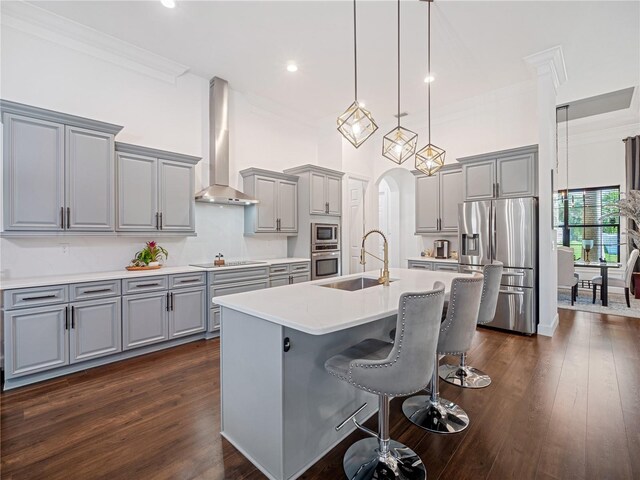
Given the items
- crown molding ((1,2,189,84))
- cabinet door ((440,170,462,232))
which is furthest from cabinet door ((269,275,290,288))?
crown molding ((1,2,189,84))

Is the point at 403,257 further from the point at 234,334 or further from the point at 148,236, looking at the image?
the point at 234,334

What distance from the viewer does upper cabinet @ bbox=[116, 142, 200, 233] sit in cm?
341

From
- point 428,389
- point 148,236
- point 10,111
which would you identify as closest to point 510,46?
point 428,389

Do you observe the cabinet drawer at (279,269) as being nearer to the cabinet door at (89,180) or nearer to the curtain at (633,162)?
the cabinet door at (89,180)

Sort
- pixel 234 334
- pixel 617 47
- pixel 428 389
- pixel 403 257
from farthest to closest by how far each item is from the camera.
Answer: pixel 403 257
pixel 617 47
pixel 428 389
pixel 234 334

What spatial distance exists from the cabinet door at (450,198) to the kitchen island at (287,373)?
3488 mm

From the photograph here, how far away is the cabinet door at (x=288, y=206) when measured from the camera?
4980 millimetres

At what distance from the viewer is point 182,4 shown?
2.97 m

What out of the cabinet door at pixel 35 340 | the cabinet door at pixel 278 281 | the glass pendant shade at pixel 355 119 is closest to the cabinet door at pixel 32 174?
the cabinet door at pixel 35 340

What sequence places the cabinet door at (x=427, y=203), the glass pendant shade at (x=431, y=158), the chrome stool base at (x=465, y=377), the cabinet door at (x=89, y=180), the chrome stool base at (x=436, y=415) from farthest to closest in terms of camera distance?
the cabinet door at (x=427, y=203)
the glass pendant shade at (x=431, y=158)
the cabinet door at (x=89, y=180)
the chrome stool base at (x=465, y=377)
the chrome stool base at (x=436, y=415)

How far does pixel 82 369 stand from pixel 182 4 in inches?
144

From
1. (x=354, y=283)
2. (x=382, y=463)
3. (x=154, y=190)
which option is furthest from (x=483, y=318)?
(x=154, y=190)

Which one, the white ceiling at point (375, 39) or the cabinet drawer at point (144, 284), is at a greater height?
the white ceiling at point (375, 39)

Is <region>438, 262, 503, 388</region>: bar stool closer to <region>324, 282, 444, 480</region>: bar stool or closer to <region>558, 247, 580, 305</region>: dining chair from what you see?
<region>324, 282, 444, 480</region>: bar stool
